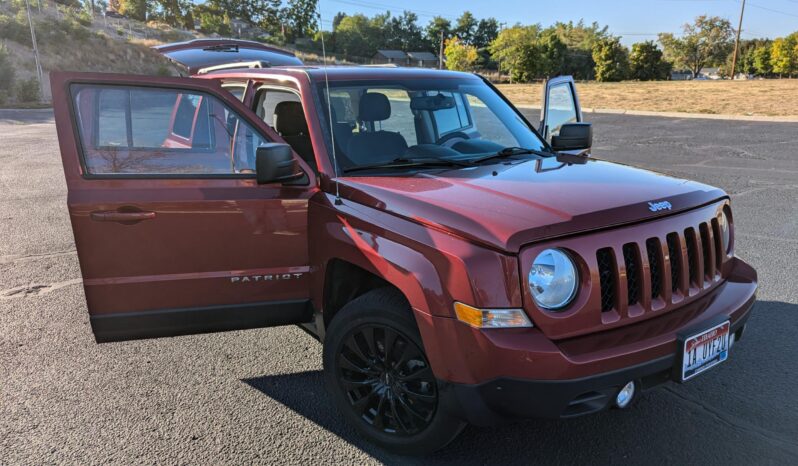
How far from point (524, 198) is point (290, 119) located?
1.86 metres

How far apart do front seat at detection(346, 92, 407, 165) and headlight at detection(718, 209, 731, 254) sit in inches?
68.0

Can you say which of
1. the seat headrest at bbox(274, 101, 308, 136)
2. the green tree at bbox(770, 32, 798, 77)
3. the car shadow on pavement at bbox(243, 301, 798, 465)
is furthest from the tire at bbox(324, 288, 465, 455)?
the green tree at bbox(770, 32, 798, 77)

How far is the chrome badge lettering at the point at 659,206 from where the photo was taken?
2.43m

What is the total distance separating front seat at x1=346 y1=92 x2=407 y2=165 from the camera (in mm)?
3146

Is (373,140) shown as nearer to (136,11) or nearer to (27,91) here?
(27,91)

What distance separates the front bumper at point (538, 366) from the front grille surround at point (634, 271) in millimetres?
66

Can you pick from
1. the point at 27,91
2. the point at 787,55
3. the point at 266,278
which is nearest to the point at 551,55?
the point at 787,55

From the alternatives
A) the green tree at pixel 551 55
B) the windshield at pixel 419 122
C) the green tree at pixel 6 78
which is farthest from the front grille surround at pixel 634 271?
the green tree at pixel 551 55

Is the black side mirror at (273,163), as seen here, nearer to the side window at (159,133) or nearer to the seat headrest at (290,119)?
the side window at (159,133)

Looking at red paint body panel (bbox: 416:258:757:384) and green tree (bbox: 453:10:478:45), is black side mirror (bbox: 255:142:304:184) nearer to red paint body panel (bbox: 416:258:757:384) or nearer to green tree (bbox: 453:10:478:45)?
red paint body panel (bbox: 416:258:757:384)

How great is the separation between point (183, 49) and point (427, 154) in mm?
3070

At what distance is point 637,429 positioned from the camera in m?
2.85

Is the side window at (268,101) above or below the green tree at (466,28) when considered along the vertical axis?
below

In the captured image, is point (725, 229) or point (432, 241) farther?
point (725, 229)
